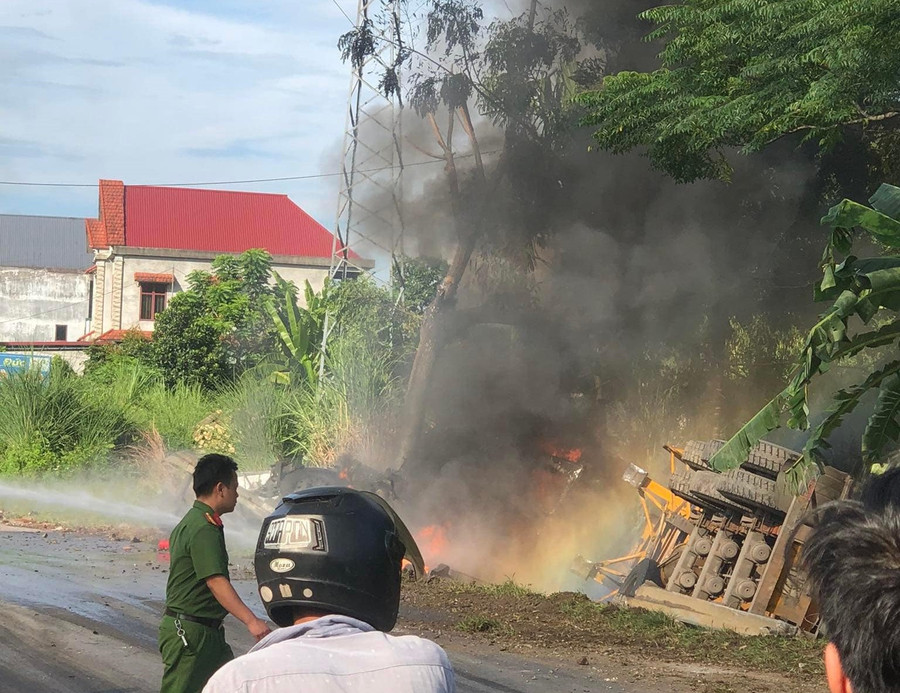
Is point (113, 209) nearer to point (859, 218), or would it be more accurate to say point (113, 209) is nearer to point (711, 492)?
point (711, 492)

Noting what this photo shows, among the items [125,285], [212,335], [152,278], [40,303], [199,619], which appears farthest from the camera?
[40,303]

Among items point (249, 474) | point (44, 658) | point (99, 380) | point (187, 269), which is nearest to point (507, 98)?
point (249, 474)

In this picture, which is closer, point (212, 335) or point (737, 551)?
point (737, 551)

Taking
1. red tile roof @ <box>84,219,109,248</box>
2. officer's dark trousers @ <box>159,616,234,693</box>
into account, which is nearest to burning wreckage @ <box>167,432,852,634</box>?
officer's dark trousers @ <box>159,616,234,693</box>

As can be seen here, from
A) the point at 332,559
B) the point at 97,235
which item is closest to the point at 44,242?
the point at 97,235

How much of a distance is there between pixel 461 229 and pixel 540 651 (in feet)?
35.4

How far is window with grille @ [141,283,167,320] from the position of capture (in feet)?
139

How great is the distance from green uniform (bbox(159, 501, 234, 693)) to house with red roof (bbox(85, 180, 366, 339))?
122 ft

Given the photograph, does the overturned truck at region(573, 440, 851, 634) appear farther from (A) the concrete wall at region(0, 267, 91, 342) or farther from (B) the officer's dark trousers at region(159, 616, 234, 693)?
(A) the concrete wall at region(0, 267, 91, 342)

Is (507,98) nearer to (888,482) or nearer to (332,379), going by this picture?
(332,379)

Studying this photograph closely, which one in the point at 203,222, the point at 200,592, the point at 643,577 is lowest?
the point at 643,577

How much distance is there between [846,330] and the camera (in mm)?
7516

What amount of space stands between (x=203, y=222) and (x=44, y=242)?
739 inches

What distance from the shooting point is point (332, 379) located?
20.9 metres
